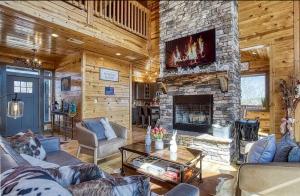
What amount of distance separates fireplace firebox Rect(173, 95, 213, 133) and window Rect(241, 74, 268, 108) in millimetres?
2738

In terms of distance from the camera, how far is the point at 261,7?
14.9ft

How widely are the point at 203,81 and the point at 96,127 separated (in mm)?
2355

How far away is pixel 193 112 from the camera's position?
4.39 m

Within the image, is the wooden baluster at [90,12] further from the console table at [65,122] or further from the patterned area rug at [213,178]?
the patterned area rug at [213,178]

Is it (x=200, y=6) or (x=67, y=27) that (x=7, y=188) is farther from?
(x=200, y=6)

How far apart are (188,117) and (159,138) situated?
1.90 m

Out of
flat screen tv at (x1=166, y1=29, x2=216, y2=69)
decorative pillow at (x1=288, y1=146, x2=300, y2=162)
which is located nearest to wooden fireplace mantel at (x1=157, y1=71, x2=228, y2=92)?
flat screen tv at (x1=166, y1=29, x2=216, y2=69)

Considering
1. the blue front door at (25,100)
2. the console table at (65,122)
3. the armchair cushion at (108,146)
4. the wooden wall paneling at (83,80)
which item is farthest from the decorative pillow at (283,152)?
the blue front door at (25,100)

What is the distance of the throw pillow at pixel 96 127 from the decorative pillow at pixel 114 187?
2491 millimetres

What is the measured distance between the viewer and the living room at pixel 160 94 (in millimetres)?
1639

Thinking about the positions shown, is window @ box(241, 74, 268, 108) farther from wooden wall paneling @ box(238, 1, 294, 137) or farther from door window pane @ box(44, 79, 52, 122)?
door window pane @ box(44, 79, 52, 122)

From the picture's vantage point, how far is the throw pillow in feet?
10.7

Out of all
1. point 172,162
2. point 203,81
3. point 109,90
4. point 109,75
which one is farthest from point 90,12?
point 172,162

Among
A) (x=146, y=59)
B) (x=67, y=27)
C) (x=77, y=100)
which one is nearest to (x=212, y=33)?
(x=146, y=59)
